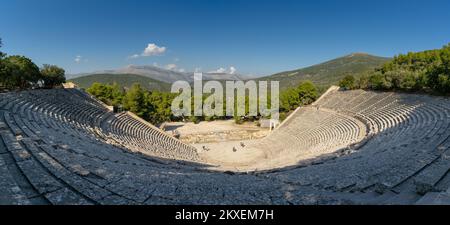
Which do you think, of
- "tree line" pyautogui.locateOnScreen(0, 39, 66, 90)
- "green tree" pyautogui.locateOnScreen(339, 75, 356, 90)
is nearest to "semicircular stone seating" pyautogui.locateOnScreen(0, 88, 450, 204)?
"tree line" pyautogui.locateOnScreen(0, 39, 66, 90)

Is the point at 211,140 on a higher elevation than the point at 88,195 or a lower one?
lower

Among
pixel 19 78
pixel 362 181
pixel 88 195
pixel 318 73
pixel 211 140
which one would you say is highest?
pixel 318 73

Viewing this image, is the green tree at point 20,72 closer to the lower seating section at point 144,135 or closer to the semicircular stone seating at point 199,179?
the lower seating section at point 144,135

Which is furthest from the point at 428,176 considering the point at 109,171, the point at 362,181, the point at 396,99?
the point at 396,99

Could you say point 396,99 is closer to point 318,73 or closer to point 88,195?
point 88,195

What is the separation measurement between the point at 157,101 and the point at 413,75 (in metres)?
34.6

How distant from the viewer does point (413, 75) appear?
24.2m

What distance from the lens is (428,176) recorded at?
21.2ft

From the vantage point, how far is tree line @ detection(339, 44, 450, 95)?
20391mm

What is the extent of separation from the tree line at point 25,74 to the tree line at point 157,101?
6.40m

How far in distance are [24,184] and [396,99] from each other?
91.1ft

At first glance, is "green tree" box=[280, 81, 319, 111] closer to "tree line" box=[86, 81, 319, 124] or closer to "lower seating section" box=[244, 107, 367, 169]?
"tree line" box=[86, 81, 319, 124]
